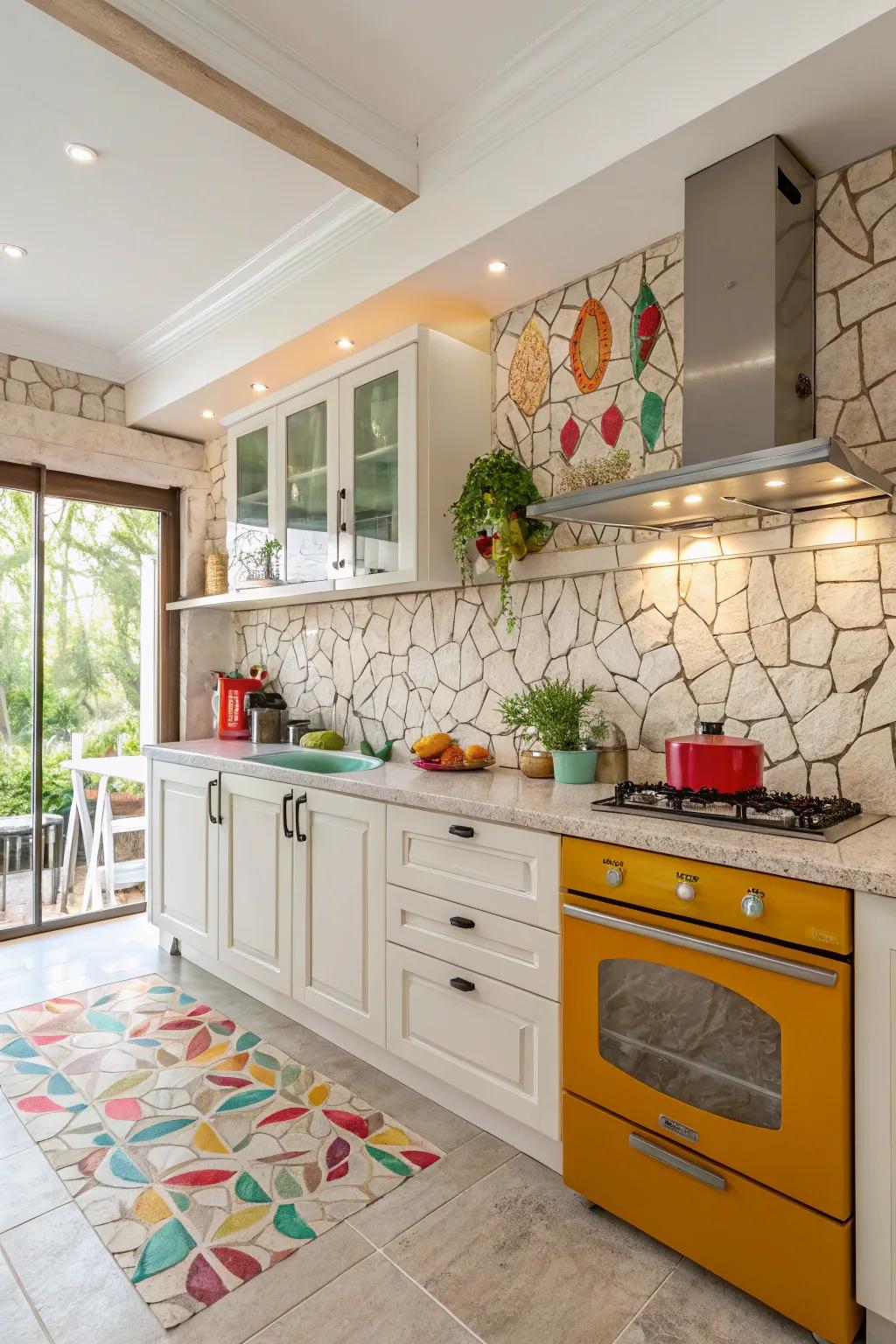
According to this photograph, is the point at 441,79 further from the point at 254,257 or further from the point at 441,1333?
the point at 441,1333

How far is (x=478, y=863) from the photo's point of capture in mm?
2076

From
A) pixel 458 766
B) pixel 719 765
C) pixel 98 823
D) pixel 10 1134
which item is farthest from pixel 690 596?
pixel 98 823

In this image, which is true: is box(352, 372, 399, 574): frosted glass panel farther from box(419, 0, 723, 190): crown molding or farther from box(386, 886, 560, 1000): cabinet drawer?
box(386, 886, 560, 1000): cabinet drawer

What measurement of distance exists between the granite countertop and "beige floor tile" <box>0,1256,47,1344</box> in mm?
1340

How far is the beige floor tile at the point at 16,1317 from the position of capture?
4.94 feet

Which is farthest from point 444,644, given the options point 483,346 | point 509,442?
point 483,346

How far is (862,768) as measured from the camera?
76.9 inches

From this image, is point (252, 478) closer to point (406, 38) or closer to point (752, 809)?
point (406, 38)

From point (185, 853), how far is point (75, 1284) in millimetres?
1787

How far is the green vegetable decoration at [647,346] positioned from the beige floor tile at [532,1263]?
205 cm

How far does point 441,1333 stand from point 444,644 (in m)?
2.10

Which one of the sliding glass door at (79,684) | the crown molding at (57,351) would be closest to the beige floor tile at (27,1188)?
the sliding glass door at (79,684)

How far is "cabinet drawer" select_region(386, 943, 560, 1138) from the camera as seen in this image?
191 cm

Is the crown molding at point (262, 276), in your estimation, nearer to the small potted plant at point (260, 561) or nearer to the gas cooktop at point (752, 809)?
the small potted plant at point (260, 561)
